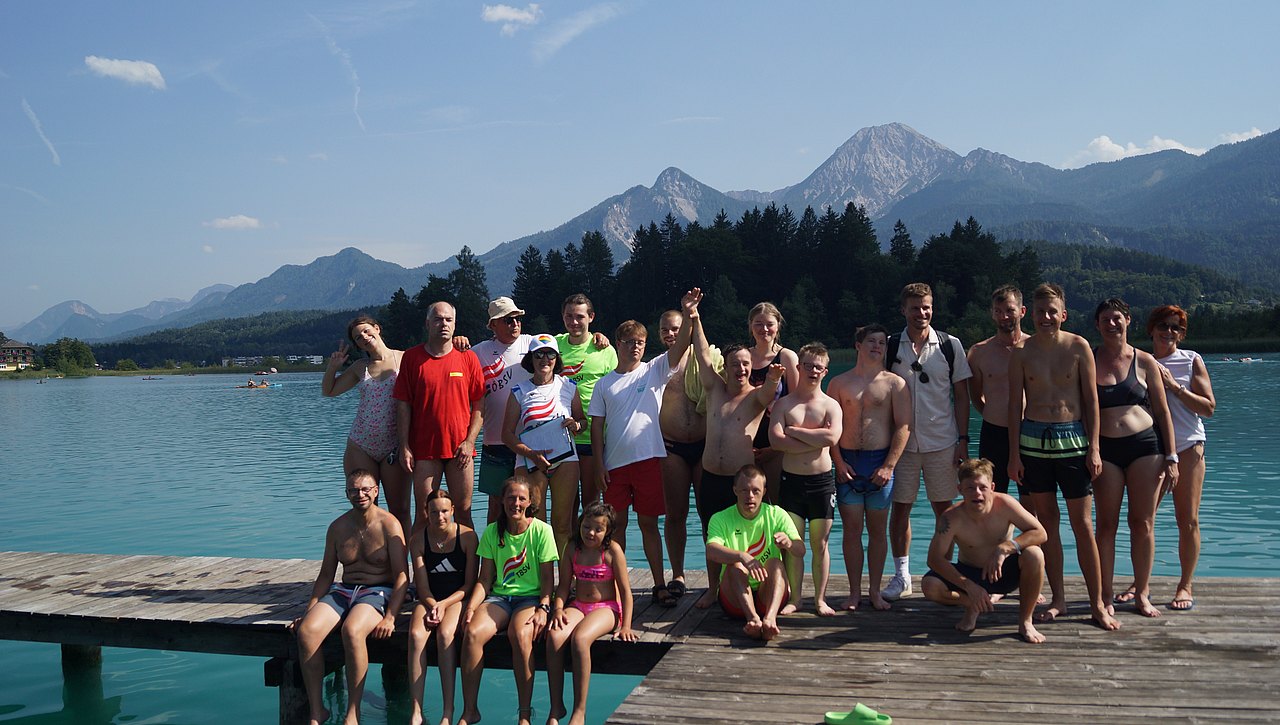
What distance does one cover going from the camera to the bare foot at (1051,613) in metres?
6.03

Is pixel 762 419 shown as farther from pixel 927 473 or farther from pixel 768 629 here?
pixel 768 629

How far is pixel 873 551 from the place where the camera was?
6484mm

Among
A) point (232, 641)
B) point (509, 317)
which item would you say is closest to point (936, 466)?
point (509, 317)

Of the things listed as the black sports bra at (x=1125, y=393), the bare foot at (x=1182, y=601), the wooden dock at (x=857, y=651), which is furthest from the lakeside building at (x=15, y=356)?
the bare foot at (x=1182, y=601)

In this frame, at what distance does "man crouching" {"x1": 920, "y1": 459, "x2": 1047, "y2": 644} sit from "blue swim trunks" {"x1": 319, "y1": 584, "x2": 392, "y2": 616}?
12.3 feet

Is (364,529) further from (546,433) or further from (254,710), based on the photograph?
(254,710)

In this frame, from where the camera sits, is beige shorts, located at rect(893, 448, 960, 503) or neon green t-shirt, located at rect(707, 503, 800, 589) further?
beige shorts, located at rect(893, 448, 960, 503)

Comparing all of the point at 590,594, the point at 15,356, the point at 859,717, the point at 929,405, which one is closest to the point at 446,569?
the point at 590,594

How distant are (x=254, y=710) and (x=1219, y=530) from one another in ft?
49.0

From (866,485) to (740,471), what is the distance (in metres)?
1.04

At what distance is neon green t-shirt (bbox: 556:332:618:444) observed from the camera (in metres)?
7.25

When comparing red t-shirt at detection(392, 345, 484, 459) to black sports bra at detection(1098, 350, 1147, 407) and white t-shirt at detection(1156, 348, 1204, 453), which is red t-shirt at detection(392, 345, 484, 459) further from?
white t-shirt at detection(1156, 348, 1204, 453)

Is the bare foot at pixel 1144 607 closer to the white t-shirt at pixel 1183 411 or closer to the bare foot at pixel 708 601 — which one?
the white t-shirt at pixel 1183 411

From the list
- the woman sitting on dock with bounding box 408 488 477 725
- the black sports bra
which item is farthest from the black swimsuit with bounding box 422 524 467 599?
the black sports bra
